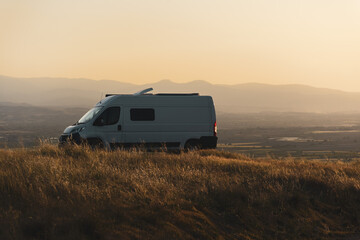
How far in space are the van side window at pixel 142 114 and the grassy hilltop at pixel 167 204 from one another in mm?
4597

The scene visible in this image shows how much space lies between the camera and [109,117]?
16188 millimetres

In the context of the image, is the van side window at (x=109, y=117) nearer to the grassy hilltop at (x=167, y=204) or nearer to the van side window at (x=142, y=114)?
the van side window at (x=142, y=114)

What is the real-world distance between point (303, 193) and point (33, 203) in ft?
19.7

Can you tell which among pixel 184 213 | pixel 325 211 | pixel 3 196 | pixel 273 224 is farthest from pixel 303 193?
pixel 3 196

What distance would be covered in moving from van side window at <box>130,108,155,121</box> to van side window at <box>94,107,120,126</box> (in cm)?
54

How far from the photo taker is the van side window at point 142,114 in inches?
646

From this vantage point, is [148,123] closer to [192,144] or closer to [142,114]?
[142,114]

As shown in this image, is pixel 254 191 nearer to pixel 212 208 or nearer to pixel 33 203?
pixel 212 208

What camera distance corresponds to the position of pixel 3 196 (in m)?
8.30

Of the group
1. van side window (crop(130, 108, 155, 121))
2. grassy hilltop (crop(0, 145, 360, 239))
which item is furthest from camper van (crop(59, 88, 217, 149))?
grassy hilltop (crop(0, 145, 360, 239))

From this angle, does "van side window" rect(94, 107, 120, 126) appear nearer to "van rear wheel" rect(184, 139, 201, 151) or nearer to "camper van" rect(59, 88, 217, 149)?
"camper van" rect(59, 88, 217, 149)

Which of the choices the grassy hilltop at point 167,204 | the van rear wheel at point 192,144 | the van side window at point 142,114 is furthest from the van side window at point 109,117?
the grassy hilltop at point 167,204

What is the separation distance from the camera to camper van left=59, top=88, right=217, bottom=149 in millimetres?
16094

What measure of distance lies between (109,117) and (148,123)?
4.64 ft
